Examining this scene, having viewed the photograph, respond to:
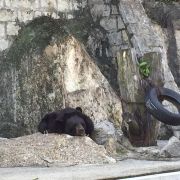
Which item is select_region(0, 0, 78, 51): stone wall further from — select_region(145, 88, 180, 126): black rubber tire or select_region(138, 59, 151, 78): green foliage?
select_region(145, 88, 180, 126): black rubber tire

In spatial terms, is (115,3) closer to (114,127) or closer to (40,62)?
(40,62)

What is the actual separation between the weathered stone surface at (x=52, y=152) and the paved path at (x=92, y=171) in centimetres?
28

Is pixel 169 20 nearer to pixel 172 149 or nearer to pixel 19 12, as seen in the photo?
pixel 19 12

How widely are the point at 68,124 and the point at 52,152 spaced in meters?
0.97

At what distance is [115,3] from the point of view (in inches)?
463

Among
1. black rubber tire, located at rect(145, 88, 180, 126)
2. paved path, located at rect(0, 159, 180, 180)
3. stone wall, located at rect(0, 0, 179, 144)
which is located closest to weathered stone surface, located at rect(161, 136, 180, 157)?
black rubber tire, located at rect(145, 88, 180, 126)

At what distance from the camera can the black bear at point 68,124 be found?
7809mm

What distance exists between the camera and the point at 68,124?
7879 millimetres

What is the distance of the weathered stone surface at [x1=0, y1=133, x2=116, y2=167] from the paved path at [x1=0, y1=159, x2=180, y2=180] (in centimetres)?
28

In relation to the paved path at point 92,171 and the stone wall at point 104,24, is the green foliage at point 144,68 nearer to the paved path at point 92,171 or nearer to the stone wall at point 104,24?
the paved path at point 92,171

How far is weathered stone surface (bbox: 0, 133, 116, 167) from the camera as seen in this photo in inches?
269

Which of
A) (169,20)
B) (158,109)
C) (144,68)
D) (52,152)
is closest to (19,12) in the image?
(144,68)

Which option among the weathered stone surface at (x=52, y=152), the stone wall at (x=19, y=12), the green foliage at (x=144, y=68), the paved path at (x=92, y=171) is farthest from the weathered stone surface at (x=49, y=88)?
the paved path at (x=92, y=171)

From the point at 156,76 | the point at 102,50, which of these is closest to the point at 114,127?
the point at 156,76
